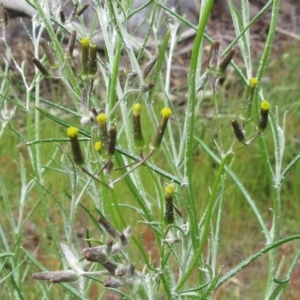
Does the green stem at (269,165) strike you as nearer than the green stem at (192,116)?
No

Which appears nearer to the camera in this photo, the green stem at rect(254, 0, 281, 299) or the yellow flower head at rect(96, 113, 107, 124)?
the yellow flower head at rect(96, 113, 107, 124)

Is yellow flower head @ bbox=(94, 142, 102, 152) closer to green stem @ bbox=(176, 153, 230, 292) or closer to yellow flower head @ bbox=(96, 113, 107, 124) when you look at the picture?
yellow flower head @ bbox=(96, 113, 107, 124)

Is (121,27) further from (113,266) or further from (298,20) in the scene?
(298,20)

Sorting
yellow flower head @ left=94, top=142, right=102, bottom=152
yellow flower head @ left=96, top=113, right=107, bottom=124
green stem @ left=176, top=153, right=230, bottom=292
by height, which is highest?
yellow flower head @ left=96, top=113, right=107, bottom=124

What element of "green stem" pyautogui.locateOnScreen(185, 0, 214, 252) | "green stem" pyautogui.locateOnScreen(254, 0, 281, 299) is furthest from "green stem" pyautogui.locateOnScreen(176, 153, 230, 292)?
"green stem" pyautogui.locateOnScreen(254, 0, 281, 299)

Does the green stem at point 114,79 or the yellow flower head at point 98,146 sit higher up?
the green stem at point 114,79

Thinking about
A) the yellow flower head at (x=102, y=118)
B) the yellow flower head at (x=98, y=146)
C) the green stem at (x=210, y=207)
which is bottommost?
the green stem at (x=210, y=207)

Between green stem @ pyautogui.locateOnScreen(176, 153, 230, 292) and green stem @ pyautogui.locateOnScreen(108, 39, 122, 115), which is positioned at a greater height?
green stem @ pyautogui.locateOnScreen(108, 39, 122, 115)

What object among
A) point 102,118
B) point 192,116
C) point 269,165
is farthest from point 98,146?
point 269,165

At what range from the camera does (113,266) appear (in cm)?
71

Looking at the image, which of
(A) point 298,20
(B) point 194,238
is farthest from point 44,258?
(A) point 298,20

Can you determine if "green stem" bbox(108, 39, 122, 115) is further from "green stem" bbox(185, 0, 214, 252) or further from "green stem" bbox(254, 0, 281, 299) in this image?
"green stem" bbox(254, 0, 281, 299)

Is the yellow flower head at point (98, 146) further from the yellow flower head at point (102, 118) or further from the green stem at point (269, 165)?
the green stem at point (269, 165)

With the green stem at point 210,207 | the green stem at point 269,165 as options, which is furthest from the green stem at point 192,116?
the green stem at point 269,165
